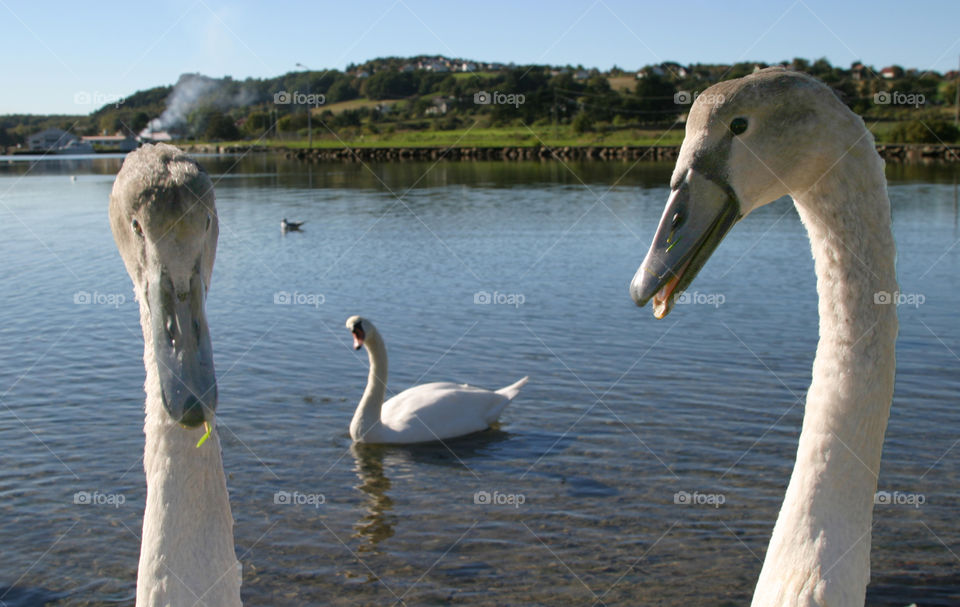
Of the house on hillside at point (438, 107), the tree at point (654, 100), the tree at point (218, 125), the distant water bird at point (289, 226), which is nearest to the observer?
the distant water bird at point (289, 226)

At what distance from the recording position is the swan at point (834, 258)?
8.91ft

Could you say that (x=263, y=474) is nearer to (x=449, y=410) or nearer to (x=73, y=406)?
(x=449, y=410)

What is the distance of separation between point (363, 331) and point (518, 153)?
6909cm

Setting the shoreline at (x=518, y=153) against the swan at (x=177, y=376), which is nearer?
the swan at (x=177, y=376)

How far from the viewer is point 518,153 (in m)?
77.7
